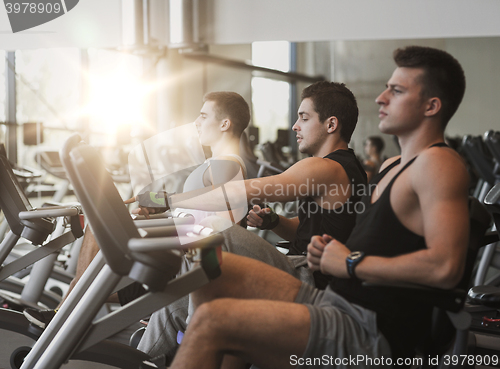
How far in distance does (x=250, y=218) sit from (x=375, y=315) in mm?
795

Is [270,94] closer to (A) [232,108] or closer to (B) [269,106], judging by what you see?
(B) [269,106]

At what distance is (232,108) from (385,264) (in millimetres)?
1215

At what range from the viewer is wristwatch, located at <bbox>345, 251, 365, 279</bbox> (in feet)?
3.68

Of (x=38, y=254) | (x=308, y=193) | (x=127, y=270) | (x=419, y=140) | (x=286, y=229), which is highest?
(x=419, y=140)

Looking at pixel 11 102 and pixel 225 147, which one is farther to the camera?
pixel 11 102

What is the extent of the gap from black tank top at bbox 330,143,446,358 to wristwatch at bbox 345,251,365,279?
0.16ft

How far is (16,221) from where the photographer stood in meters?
2.06

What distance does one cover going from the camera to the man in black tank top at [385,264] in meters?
1.06

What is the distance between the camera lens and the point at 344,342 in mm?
1141

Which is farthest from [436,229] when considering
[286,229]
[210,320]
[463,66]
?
[463,66]

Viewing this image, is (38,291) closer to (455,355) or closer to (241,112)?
(241,112)

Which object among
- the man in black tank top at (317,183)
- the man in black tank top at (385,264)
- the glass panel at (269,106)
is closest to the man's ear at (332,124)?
the man in black tank top at (317,183)

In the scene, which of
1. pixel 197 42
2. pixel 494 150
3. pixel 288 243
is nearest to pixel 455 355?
pixel 288 243

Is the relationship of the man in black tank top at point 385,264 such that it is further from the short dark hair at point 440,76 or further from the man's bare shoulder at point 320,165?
the man's bare shoulder at point 320,165
